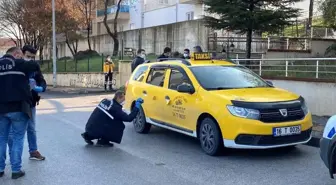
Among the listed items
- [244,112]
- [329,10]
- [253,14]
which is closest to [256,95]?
[244,112]

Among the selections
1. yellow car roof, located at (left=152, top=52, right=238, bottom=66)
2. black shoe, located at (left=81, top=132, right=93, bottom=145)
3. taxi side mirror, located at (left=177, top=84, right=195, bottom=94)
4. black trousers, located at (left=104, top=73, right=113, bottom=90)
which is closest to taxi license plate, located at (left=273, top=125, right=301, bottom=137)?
taxi side mirror, located at (left=177, top=84, right=195, bottom=94)

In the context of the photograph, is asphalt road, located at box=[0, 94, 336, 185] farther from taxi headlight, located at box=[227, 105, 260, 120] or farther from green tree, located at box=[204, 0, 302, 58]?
green tree, located at box=[204, 0, 302, 58]

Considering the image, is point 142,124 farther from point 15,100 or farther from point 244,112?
point 15,100

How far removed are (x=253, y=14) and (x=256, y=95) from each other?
9162 mm

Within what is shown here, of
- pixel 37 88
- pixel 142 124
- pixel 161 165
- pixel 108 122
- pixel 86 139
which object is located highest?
pixel 37 88

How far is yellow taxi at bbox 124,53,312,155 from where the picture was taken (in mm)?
6984

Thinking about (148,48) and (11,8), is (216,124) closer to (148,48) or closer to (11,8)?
(148,48)

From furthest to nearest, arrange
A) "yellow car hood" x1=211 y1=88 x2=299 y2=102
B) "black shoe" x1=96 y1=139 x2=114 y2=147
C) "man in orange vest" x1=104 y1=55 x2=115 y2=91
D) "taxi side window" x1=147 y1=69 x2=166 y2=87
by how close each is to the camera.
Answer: "man in orange vest" x1=104 y1=55 x2=115 y2=91, "taxi side window" x1=147 y1=69 x2=166 y2=87, "black shoe" x1=96 y1=139 x2=114 y2=147, "yellow car hood" x1=211 y1=88 x2=299 y2=102

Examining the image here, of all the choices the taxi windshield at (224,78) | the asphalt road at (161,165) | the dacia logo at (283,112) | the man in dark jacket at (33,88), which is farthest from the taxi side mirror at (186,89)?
the man in dark jacket at (33,88)

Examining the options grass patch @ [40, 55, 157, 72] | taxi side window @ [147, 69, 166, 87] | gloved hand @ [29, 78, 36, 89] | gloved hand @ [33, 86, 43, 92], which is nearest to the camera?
gloved hand @ [29, 78, 36, 89]

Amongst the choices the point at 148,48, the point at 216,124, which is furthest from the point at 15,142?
the point at 148,48

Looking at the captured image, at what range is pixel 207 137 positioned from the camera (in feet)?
24.8

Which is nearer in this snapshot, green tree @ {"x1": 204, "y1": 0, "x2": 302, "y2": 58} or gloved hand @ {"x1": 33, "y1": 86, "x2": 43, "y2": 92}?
gloved hand @ {"x1": 33, "y1": 86, "x2": 43, "y2": 92}

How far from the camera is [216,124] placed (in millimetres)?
7363
